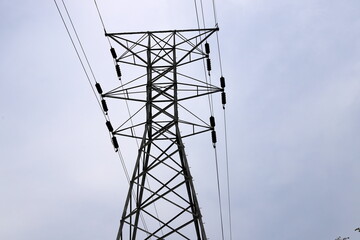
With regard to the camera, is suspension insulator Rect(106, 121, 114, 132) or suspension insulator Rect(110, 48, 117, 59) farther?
suspension insulator Rect(110, 48, 117, 59)

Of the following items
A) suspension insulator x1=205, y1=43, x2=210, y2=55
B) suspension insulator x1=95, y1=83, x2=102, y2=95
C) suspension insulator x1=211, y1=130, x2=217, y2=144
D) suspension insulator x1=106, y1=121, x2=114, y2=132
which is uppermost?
suspension insulator x1=205, y1=43, x2=210, y2=55

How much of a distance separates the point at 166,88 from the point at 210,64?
358 centimetres

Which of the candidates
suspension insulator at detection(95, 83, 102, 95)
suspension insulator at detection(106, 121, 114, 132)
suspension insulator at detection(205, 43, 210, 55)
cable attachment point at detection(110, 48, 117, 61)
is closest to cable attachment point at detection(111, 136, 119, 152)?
suspension insulator at detection(106, 121, 114, 132)

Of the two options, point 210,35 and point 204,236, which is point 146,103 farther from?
point 204,236

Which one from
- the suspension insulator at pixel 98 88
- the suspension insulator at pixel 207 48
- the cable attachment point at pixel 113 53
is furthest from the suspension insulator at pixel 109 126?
the suspension insulator at pixel 207 48

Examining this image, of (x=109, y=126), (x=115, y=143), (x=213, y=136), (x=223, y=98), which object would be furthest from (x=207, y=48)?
(x=115, y=143)

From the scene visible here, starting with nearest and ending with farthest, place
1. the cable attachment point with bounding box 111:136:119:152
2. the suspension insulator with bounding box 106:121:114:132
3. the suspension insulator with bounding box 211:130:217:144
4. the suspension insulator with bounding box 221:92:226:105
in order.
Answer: the cable attachment point with bounding box 111:136:119:152, the suspension insulator with bounding box 106:121:114:132, the suspension insulator with bounding box 211:130:217:144, the suspension insulator with bounding box 221:92:226:105

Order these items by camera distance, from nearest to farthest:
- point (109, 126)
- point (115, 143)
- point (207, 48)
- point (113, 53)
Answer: point (115, 143), point (109, 126), point (113, 53), point (207, 48)

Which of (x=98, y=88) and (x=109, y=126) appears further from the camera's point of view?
(x=98, y=88)

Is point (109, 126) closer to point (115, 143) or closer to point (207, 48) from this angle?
point (115, 143)

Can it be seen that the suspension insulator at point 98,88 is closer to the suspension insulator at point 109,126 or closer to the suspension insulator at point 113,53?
the suspension insulator at point 109,126

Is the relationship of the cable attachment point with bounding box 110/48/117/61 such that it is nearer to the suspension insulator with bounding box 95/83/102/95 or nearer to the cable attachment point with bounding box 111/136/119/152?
the suspension insulator with bounding box 95/83/102/95

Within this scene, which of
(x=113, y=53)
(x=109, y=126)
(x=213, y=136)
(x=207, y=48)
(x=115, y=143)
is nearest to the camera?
(x=115, y=143)

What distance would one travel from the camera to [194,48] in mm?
14188
